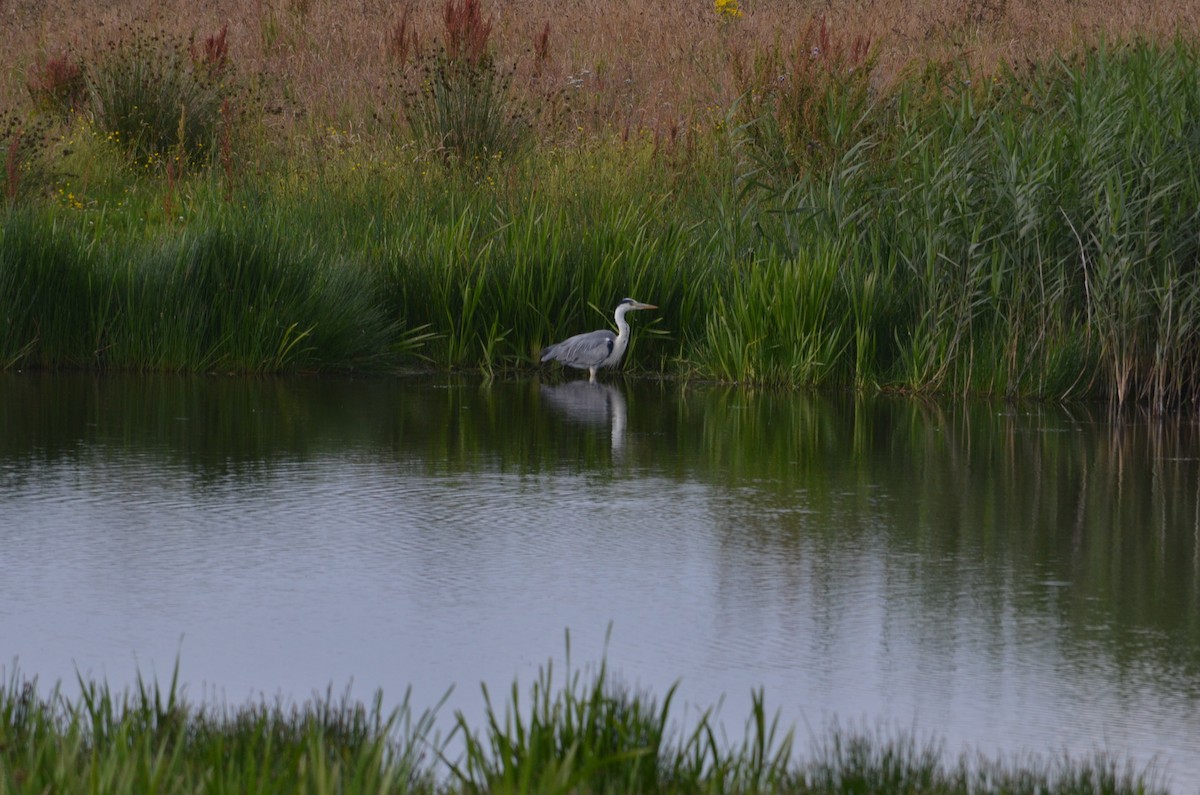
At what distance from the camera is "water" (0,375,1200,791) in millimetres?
4270

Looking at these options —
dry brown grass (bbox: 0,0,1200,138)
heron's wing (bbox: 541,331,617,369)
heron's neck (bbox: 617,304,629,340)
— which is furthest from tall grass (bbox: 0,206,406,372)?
dry brown grass (bbox: 0,0,1200,138)

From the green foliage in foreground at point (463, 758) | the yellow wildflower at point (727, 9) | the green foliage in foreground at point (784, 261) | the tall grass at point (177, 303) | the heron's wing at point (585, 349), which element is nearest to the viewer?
the green foliage in foreground at point (463, 758)

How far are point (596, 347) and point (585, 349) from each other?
91 millimetres

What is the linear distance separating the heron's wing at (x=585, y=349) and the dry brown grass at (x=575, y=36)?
521 cm

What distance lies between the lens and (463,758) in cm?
362

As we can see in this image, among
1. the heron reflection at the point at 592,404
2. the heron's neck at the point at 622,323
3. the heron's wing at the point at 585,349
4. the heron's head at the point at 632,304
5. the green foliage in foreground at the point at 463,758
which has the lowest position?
the green foliage in foreground at the point at 463,758

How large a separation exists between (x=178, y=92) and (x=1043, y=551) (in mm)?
11399

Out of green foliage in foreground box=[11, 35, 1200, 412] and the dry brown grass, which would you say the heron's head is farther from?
the dry brown grass

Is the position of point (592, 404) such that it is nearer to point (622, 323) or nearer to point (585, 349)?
point (585, 349)

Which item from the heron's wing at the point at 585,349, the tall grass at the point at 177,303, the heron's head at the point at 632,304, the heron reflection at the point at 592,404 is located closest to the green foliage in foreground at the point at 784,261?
the tall grass at the point at 177,303

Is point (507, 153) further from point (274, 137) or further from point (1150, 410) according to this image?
point (1150, 410)

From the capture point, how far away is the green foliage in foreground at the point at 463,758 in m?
2.79

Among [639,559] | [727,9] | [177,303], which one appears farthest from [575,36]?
[639,559]

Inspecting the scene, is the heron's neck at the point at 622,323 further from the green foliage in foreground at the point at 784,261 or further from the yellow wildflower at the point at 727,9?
the yellow wildflower at the point at 727,9
